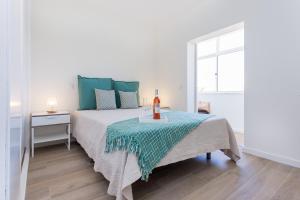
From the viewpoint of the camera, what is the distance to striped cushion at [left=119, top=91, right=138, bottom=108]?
3111 millimetres

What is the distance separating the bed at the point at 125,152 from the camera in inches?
49.4

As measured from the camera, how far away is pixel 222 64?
422 centimetres

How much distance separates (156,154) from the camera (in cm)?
143

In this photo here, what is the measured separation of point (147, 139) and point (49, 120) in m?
1.86

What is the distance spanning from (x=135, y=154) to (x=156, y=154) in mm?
241

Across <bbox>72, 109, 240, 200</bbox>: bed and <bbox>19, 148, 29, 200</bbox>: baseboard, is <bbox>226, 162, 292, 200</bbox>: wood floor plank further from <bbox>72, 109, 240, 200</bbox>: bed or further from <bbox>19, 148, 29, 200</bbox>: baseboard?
<bbox>19, 148, 29, 200</bbox>: baseboard

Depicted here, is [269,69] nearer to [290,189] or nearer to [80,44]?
[290,189]

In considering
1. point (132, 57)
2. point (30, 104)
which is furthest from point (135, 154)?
point (132, 57)

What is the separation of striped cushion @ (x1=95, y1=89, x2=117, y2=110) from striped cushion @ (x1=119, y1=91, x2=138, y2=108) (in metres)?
0.19

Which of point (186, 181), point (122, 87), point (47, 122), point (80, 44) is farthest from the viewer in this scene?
point (122, 87)

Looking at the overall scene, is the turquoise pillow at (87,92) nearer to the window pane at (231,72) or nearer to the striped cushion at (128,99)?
the striped cushion at (128,99)

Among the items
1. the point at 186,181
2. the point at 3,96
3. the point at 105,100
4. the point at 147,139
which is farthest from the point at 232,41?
the point at 3,96

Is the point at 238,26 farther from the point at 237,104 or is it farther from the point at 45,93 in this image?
the point at 45,93

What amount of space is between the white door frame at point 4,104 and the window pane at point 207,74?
14.5ft
